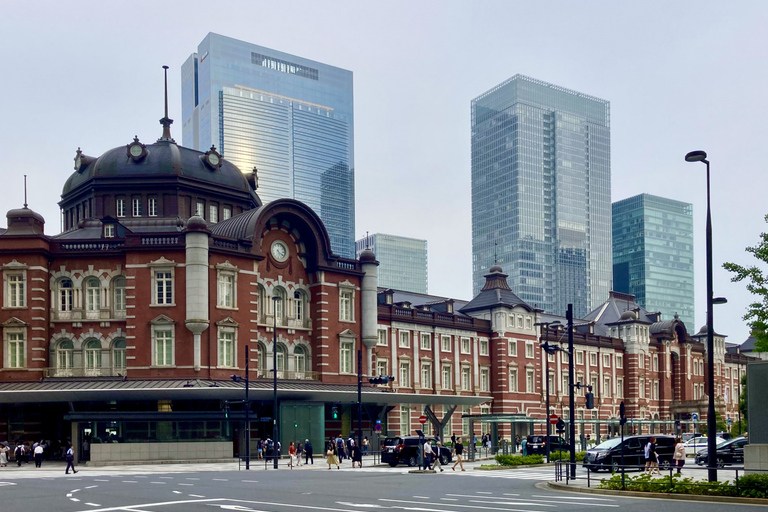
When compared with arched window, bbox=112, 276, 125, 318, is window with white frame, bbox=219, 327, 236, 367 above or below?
below

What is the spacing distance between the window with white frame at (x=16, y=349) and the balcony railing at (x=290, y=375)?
52.1 feet

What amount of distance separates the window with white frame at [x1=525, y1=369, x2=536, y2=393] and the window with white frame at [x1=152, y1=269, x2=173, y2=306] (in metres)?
42.9

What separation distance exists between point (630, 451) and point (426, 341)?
42344 millimetres

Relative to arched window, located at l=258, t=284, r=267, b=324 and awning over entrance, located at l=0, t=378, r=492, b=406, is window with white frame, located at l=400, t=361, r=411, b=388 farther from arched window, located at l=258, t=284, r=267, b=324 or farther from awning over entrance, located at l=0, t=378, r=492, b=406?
arched window, located at l=258, t=284, r=267, b=324

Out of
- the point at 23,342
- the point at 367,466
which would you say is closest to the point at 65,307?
the point at 23,342

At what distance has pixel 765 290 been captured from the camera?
38.8 meters

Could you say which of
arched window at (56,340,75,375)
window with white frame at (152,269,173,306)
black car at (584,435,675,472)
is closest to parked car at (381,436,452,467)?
black car at (584,435,675,472)

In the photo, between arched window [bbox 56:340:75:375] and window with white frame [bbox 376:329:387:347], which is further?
window with white frame [bbox 376:329:387:347]

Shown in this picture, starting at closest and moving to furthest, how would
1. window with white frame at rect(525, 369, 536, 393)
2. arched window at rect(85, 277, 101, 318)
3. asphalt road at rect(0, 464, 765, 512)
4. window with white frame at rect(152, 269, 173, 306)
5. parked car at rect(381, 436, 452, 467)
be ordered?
asphalt road at rect(0, 464, 765, 512) < parked car at rect(381, 436, 452, 467) < window with white frame at rect(152, 269, 173, 306) < arched window at rect(85, 277, 101, 318) < window with white frame at rect(525, 369, 536, 393)

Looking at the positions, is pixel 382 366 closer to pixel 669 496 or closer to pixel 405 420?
pixel 405 420

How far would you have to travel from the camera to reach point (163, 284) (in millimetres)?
64625

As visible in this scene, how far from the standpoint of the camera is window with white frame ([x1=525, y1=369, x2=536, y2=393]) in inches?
3755

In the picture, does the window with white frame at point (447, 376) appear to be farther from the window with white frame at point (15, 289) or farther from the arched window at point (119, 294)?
the window with white frame at point (15, 289)

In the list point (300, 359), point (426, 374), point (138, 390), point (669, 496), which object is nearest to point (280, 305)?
point (300, 359)
